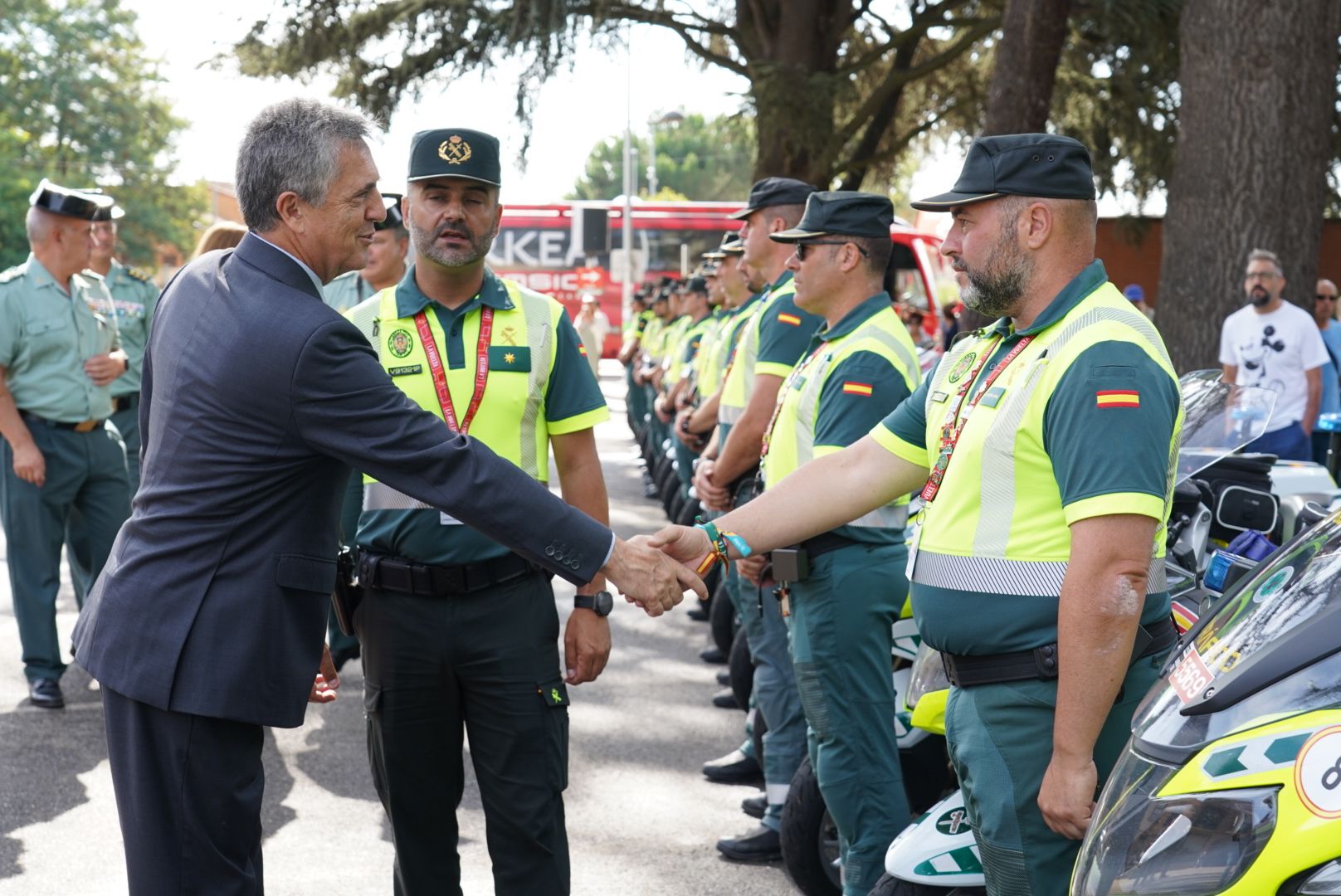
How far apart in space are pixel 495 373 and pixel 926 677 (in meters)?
1.31

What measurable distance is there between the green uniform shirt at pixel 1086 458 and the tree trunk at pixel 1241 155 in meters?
6.03

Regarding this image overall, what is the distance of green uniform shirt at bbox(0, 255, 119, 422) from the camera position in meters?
6.62

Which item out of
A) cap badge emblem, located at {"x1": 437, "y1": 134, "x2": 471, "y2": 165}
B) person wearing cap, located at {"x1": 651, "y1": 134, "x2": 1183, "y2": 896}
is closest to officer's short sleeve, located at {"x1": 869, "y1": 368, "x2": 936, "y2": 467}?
person wearing cap, located at {"x1": 651, "y1": 134, "x2": 1183, "y2": 896}

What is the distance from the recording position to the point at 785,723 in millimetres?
5270

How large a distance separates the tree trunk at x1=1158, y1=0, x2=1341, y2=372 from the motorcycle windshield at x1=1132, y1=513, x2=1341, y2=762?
6.31 m

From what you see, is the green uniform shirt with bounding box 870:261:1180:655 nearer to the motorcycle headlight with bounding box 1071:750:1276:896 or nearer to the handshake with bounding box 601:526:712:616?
the motorcycle headlight with bounding box 1071:750:1276:896

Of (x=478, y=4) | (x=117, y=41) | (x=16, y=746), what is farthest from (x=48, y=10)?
(x=16, y=746)

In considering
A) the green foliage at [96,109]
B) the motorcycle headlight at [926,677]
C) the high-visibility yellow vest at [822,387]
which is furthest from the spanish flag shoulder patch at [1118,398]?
the green foliage at [96,109]

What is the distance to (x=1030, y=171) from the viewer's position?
2861 millimetres

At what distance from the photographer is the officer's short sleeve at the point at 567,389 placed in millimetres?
3744

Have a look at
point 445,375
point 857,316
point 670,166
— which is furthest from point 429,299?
point 670,166

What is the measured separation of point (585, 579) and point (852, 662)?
51.3 inches

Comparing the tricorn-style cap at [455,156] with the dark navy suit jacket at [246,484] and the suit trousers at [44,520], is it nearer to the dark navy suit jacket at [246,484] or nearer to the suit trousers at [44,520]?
the dark navy suit jacket at [246,484]

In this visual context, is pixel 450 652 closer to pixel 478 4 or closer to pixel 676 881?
pixel 676 881
